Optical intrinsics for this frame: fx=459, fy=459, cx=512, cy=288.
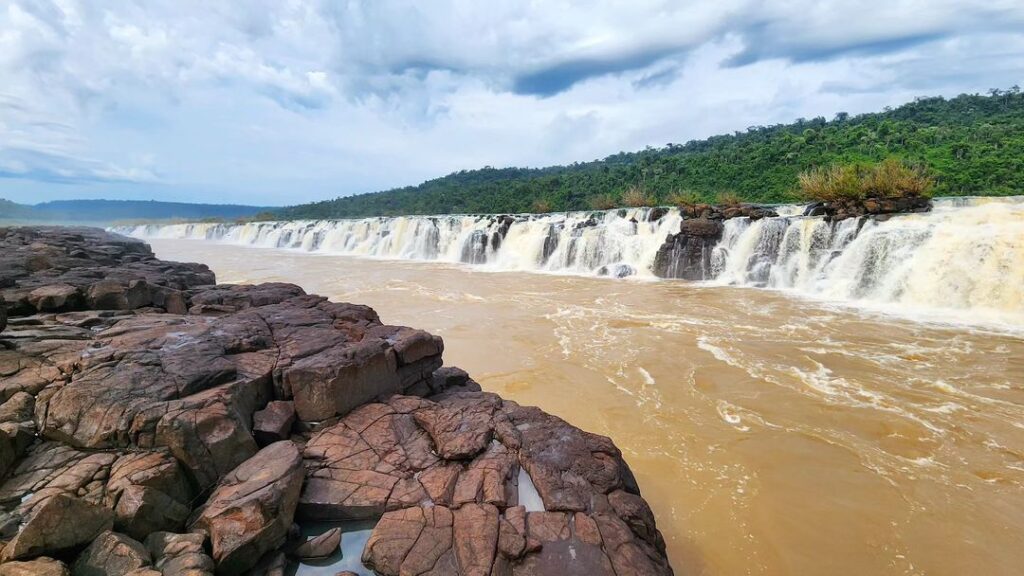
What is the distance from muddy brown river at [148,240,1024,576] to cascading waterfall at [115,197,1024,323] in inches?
83.1

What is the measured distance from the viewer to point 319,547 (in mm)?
3086

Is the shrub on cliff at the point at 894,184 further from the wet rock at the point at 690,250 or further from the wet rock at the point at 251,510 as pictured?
the wet rock at the point at 251,510

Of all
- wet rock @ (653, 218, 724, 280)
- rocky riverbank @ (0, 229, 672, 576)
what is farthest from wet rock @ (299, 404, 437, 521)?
wet rock @ (653, 218, 724, 280)

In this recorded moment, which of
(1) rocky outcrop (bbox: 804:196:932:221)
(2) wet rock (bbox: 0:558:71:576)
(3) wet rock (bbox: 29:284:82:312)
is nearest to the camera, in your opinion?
(2) wet rock (bbox: 0:558:71:576)

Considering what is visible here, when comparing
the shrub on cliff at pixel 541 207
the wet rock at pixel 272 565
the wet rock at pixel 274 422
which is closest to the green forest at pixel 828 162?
the shrub on cliff at pixel 541 207

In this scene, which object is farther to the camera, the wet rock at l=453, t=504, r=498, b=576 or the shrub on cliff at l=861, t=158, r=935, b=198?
the shrub on cliff at l=861, t=158, r=935, b=198

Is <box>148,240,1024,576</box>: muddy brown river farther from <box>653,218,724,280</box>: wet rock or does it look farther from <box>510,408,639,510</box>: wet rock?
<box>653,218,724,280</box>: wet rock

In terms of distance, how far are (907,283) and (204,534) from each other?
15.5 m

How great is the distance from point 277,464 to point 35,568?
1286 millimetres

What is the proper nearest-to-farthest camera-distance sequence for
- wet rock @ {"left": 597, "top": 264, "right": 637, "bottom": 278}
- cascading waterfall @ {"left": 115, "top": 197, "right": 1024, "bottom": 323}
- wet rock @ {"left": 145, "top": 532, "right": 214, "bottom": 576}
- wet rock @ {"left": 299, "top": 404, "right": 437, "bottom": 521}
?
1. wet rock @ {"left": 145, "top": 532, "right": 214, "bottom": 576}
2. wet rock @ {"left": 299, "top": 404, "right": 437, "bottom": 521}
3. cascading waterfall @ {"left": 115, "top": 197, "right": 1024, "bottom": 323}
4. wet rock @ {"left": 597, "top": 264, "right": 637, "bottom": 278}

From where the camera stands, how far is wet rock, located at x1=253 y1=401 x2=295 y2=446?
3.92m

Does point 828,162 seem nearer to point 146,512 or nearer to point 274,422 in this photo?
point 274,422

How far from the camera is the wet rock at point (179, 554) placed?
259cm

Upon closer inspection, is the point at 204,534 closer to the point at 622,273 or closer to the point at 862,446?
the point at 862,446
